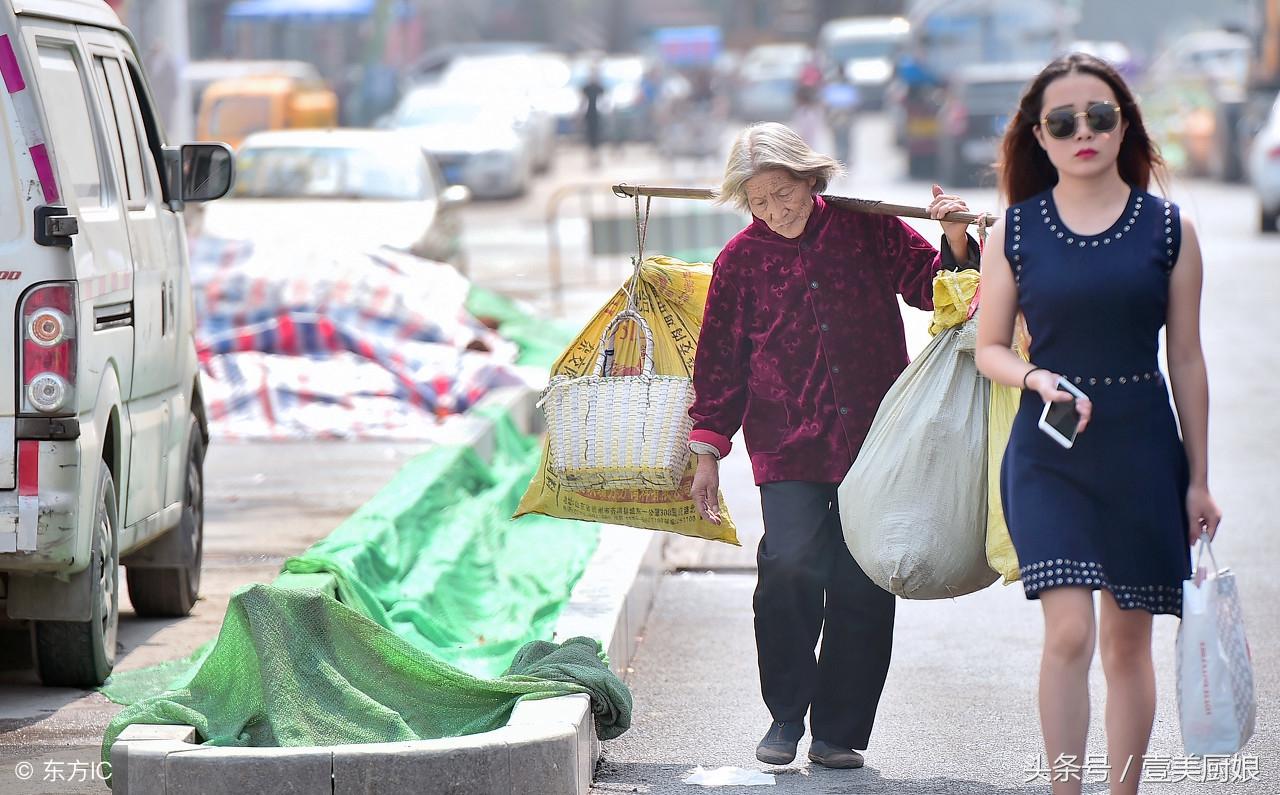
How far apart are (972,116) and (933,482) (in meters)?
27.3

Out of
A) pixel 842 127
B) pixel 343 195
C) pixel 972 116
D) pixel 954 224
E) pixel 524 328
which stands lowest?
pixel 524 328

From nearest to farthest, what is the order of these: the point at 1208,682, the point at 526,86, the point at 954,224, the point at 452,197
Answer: the point at 1208,682 → the point at 954,224 → the point at 452,197 → the point at 526,86

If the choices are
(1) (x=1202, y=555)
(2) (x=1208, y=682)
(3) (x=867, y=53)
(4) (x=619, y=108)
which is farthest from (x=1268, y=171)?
(3) (x=867, y=53)

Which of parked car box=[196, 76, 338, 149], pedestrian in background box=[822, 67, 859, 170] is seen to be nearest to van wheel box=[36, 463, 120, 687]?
parked car box=[196, 76, 338, 149]

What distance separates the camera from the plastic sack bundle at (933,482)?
474cm

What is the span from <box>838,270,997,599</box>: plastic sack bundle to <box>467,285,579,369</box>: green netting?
28.2ft

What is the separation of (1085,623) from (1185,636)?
9.0 inches

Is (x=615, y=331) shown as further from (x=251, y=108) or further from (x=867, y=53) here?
(x=867, y=53)

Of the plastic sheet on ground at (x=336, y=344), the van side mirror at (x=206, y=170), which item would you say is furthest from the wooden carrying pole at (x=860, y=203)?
the plastic sheet on ground at (x=336, y=344)

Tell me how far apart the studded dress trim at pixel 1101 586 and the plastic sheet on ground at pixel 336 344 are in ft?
25.2

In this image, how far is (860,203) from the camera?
5137mm

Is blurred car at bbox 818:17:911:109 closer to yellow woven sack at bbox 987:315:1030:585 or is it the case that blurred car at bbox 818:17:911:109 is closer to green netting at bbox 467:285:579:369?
green netting at bbox 467:285:579:369

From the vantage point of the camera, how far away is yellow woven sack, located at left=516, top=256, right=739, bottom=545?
5.50m

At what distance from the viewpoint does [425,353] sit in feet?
42.5
